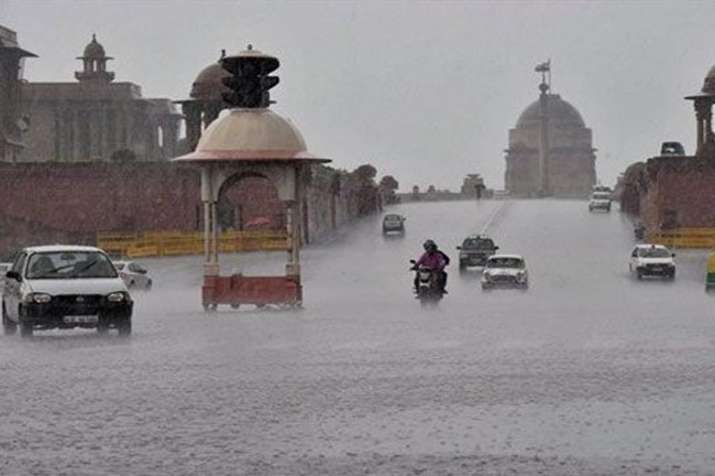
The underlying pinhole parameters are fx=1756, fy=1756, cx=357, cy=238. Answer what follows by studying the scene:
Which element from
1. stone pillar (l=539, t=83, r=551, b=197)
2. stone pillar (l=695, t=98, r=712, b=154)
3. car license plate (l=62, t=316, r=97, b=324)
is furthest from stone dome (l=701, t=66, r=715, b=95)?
car license plate (l=62, t=316, r=97, b=324)

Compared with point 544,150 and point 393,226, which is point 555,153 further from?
point 393,226

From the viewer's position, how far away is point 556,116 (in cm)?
19625

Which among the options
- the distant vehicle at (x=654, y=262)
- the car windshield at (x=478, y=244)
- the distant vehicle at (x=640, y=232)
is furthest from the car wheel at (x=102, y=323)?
the distant vehicle at (x=640, y=232)

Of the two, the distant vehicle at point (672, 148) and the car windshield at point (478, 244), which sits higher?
the distant vehicle at point (672, 148)

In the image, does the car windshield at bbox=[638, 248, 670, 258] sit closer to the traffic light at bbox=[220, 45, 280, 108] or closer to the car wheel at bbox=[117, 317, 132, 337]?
the traffic light at bbox=[220, 45, 280, 108]

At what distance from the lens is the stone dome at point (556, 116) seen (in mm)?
195750

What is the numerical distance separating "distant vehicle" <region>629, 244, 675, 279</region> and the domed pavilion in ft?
442

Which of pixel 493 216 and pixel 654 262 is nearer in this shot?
pixel 654 262

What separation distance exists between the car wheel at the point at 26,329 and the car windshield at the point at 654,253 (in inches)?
1233

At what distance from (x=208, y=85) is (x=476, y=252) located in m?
35.7

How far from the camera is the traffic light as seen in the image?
1373 inches

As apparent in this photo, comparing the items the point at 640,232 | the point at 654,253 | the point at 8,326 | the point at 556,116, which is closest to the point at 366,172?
the point at 640,232

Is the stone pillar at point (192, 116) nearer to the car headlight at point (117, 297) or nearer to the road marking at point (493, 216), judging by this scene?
the road marking at point (493, 216)

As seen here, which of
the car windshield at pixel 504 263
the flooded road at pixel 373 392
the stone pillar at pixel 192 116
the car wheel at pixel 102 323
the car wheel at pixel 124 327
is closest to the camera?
the flooded road at pixel 373 392
